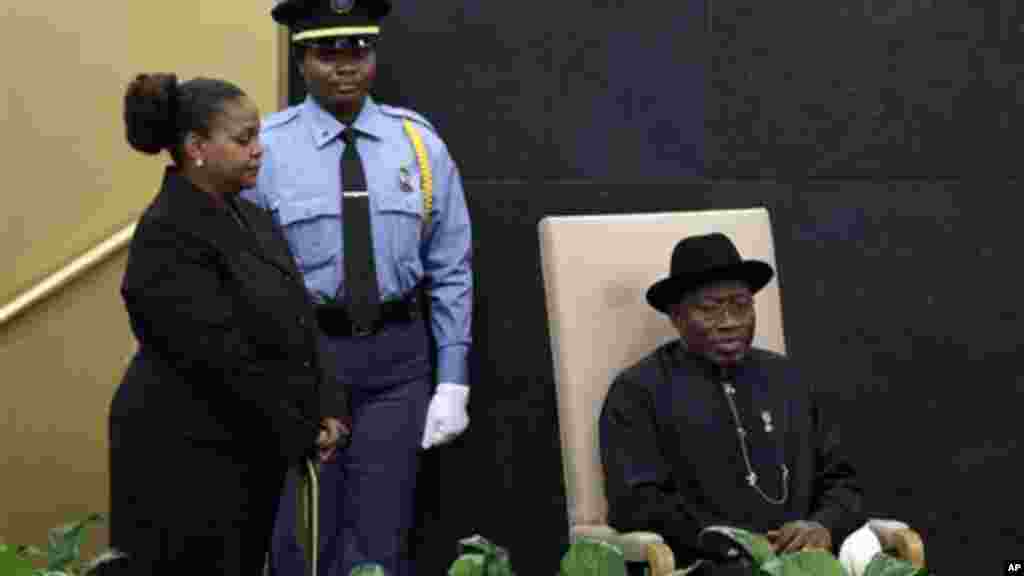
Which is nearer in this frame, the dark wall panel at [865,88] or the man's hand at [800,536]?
the man's hand at [800,536]

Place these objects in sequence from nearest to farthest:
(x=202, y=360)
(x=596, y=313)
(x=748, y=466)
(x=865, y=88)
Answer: (x=202, y=360) < (x=748, y=466) < (x=596, y=313) < (x=865, y=88)

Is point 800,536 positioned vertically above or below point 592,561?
below

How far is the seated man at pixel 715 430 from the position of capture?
211 inches

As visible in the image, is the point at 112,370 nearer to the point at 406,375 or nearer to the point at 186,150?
the point at 406,375

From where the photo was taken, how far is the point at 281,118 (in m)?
5.85

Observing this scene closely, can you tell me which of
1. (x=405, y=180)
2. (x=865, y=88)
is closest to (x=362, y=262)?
(x=405, y=180)

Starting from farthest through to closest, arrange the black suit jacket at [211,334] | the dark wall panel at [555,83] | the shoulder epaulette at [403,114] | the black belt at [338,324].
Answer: the dark wall panel at [555,83]
the shoulder epaulette at [403,114]
the black belt at [338,324]
the black suit jacket at [211,334]

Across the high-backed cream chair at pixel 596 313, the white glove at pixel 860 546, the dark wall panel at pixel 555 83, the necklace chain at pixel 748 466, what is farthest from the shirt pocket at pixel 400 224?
the white glove at pixel 860 546

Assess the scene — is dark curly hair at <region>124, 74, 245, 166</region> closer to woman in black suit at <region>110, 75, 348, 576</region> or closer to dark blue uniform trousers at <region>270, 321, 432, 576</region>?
woman in black suit at <region>110, 75, 348, 576</region>

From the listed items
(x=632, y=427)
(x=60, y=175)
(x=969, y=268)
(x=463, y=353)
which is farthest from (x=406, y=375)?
(x=969, y=268)

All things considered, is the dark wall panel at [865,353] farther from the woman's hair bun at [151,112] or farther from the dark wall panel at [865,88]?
the woman's hair bun at [151,112]

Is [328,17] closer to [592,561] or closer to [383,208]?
[383,208]

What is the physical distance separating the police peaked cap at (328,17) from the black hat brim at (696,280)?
991 millimetres

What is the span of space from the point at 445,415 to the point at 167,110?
1342 millimetres
